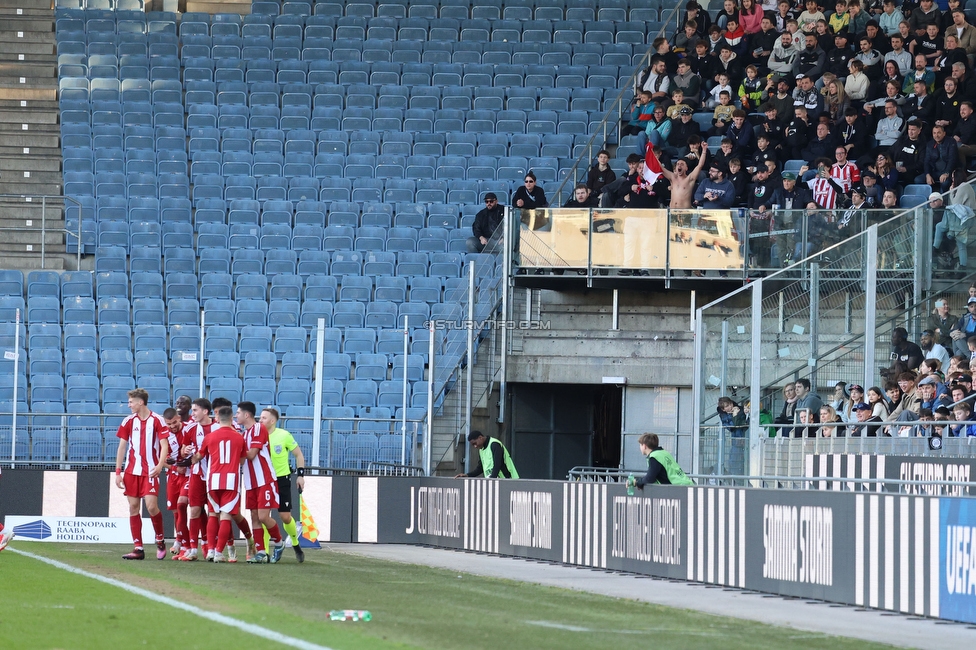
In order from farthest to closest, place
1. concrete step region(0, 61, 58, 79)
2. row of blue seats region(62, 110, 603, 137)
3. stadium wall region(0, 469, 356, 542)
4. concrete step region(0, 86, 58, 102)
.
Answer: concrete step region(0, 61, 58, 79) < concrete step region(0, 86, 58, 102) < row of blue seats region(62, 110, 603, 137) < stadium wall region(0, 469, 356, 542)

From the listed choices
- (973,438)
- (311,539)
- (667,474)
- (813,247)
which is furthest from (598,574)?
(813,247)

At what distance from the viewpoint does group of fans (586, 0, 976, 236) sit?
24.2 metres

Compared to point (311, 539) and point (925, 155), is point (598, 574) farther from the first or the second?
point (925, 155)

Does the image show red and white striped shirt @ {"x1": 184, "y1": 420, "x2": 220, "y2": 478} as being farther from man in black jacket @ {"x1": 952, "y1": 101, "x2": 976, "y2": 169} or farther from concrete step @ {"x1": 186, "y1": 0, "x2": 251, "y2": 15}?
concrete step @ {"x1": 186, "y1": 0, "x2": 251, "y2": 15}

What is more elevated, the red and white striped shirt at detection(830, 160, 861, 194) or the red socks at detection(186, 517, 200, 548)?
the red and white striped shirt at detection(830, 160, 861, 194)

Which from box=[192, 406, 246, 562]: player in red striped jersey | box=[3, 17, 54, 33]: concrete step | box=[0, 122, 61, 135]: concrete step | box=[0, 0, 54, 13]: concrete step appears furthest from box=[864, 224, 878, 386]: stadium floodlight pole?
box=[0, 0, 54, 13]: concrete step

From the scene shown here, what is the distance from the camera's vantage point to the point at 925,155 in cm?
2412

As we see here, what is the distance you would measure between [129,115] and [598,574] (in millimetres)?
18943

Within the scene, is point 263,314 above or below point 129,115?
below

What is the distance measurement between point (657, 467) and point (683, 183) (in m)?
11.0

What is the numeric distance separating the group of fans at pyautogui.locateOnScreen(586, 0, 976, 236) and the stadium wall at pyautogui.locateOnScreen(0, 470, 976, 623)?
23.9ft

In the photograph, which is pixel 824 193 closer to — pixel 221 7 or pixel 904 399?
pixel 904 399

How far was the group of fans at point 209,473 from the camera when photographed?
50.6ft

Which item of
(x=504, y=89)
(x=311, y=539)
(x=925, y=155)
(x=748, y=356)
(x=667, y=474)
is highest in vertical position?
(x=504, y=89)
